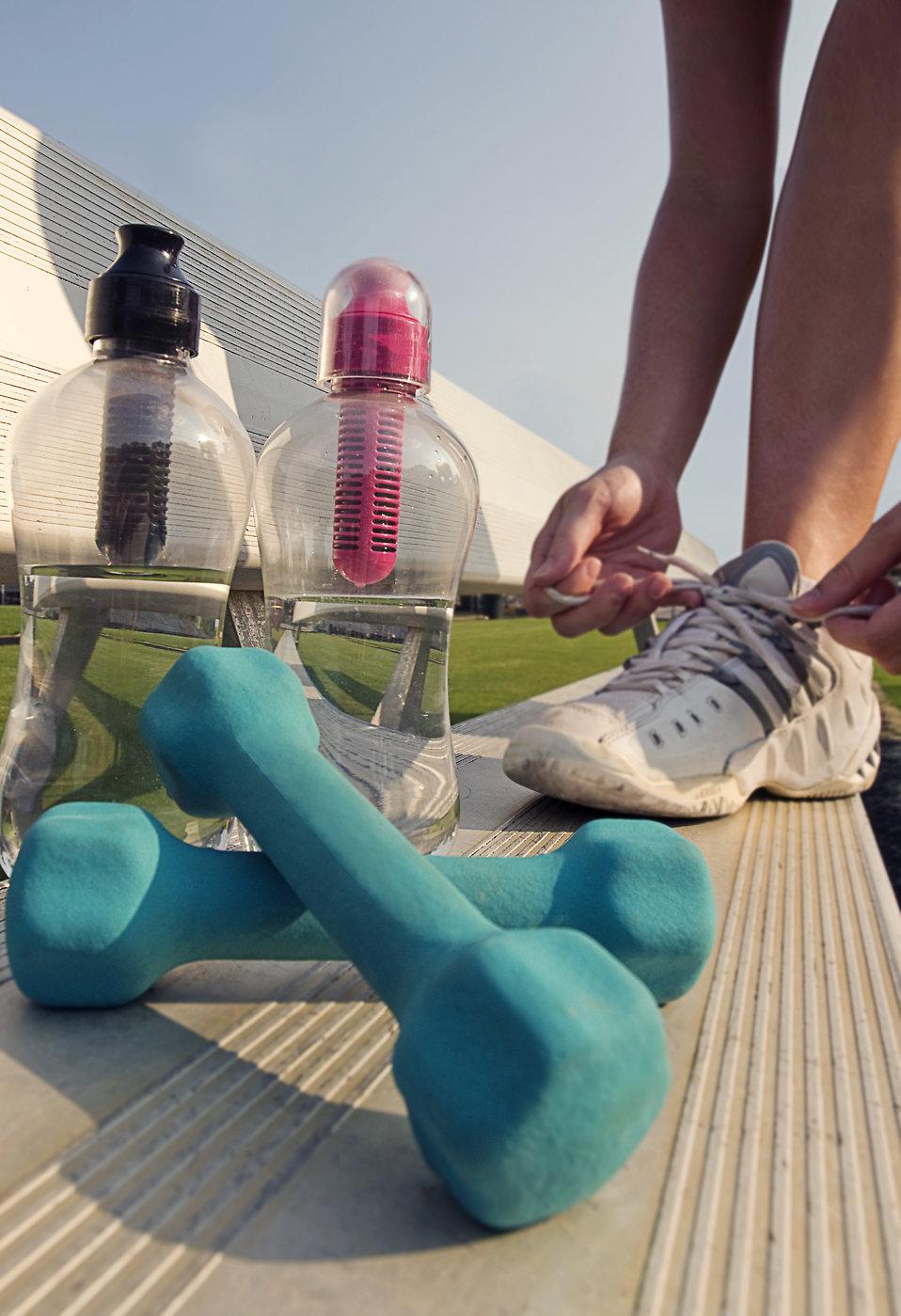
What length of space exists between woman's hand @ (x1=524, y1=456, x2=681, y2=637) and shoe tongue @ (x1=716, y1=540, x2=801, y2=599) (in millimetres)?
100

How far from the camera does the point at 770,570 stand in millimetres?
1159

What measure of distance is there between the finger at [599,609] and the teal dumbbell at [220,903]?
26.7 inches

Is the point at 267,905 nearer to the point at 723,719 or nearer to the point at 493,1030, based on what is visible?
the point at 493,1030

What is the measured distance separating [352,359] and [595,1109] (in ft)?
1.96

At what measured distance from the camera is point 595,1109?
29 centimetres

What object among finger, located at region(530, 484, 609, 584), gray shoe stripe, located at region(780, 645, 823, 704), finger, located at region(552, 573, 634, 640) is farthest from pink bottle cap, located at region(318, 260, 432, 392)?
gray shoe stripe, located at region(780, 645, 823, 704)

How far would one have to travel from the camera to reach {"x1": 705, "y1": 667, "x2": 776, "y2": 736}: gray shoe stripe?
3.48ft

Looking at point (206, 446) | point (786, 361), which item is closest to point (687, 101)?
point (786, 361)

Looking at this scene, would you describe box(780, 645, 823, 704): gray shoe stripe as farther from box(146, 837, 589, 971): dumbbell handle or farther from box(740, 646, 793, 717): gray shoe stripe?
box(146, 837, 589, 971): dumbbell handle

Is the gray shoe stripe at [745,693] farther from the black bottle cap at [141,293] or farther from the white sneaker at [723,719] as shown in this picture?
the black bottle cap at [141,293]

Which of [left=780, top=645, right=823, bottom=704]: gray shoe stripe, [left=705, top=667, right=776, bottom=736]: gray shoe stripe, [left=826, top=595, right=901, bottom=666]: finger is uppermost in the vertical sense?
[left=826, top=595, right=901, bottom=666]: finger

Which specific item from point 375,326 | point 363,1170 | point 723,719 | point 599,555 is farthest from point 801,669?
point 363,1170

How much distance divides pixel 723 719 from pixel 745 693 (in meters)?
0.06

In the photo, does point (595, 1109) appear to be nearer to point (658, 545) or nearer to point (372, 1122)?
point (372, 1122)
